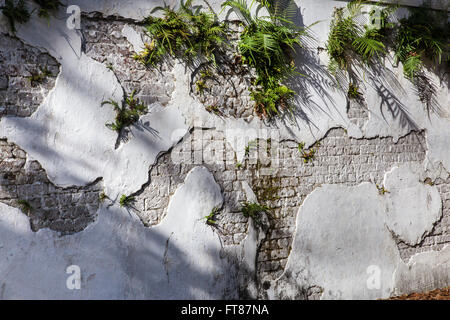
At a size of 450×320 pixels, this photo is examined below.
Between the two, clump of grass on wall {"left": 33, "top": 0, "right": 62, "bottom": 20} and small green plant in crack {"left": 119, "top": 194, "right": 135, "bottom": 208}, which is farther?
small green plant in crack {"left": 119, "top": 194, "right": 135, "bottom": 208}

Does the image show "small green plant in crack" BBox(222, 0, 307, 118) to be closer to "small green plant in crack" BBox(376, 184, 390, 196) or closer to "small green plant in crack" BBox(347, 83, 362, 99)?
→ "small green plant in crack" BBox(347, 83, 362, 99)

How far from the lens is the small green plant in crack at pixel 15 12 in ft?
9.43

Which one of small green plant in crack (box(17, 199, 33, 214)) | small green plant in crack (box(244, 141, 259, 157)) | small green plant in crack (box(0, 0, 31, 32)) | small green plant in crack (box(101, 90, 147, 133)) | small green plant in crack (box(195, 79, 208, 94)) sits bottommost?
small green plant in crack (box(17, 199, 33, 214))

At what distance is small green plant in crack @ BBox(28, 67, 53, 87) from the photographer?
2971mm

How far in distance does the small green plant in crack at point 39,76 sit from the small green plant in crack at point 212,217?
68.7 inches

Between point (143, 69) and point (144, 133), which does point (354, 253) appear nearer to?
point (144, 133)

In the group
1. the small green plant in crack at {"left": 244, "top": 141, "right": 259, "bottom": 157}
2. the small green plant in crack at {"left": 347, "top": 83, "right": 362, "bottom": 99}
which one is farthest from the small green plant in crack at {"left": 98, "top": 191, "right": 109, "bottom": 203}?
the small green plant in crack at {"left": 347, "top": 83, "right": 362, "bottom": 99}

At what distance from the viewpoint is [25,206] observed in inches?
114

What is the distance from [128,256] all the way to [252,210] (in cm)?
117

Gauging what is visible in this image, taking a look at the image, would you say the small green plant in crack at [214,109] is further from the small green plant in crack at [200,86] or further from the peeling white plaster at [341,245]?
the peeling white plaster at [341,245]

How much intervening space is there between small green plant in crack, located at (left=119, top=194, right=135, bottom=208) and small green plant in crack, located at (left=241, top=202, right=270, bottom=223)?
3.32 ft

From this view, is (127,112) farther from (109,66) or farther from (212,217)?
(212,217)

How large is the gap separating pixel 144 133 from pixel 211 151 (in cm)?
62

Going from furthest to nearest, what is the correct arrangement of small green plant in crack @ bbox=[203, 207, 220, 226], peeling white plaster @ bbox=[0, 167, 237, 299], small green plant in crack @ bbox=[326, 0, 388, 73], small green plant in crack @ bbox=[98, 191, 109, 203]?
small green plant in crack @ bbox=[326, 0, 388, 73], small green plant in crack @ bbox=[203, 207, 220, 226], small green plant in crack @ bbox=[98, 191, 109, 203], peeling white plaster @ bbox=[0, 167, 237, 299]
